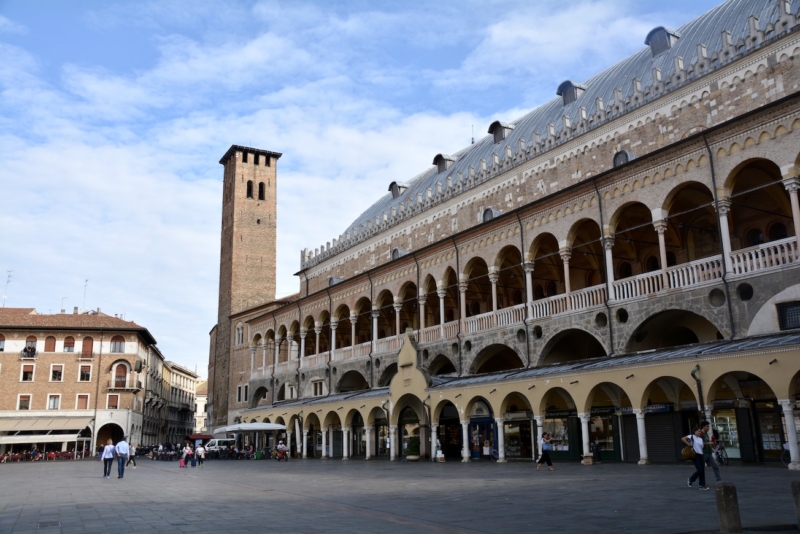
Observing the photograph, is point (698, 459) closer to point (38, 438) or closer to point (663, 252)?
point (663, 252)

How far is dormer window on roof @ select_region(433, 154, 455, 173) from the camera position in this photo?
46.5m

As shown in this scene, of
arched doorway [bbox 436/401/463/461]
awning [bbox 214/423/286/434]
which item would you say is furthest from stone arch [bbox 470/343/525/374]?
awning [bbox 214/423/286/434]

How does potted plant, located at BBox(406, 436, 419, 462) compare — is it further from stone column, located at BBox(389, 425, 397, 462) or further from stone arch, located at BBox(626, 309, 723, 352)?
stone arch, located at BBox(626, 309, 723, 352)

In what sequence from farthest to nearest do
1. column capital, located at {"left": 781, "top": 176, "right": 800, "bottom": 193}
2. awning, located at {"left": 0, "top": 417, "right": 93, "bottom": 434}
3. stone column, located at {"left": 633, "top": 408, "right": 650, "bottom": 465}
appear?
awning, located at {"left": 0, "top": 417, "right": 93, "bottom": 434} < stone column, located at {"left": 633, "top": 408, "right": 650, "bottom": 465} < column capital, located at {"left": 781, "top": 176, "right": 800, "bottom": 193}

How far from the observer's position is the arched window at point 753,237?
2503 centimetres

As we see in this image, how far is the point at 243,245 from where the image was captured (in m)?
65.1

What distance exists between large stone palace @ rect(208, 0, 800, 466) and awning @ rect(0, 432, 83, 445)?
20278 mm

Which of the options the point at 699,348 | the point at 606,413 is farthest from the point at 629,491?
the point at 606,413

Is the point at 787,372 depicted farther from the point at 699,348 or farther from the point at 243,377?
Answer: the point at 243,377

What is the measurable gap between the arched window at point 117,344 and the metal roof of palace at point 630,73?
31064 millimetres

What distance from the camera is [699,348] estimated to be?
68.7ft

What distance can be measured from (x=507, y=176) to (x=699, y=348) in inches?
674

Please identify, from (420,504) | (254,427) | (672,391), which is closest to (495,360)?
(672,391)

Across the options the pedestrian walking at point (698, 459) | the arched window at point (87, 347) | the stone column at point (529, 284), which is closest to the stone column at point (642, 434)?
the pedestrian walking at point (698, 459)
